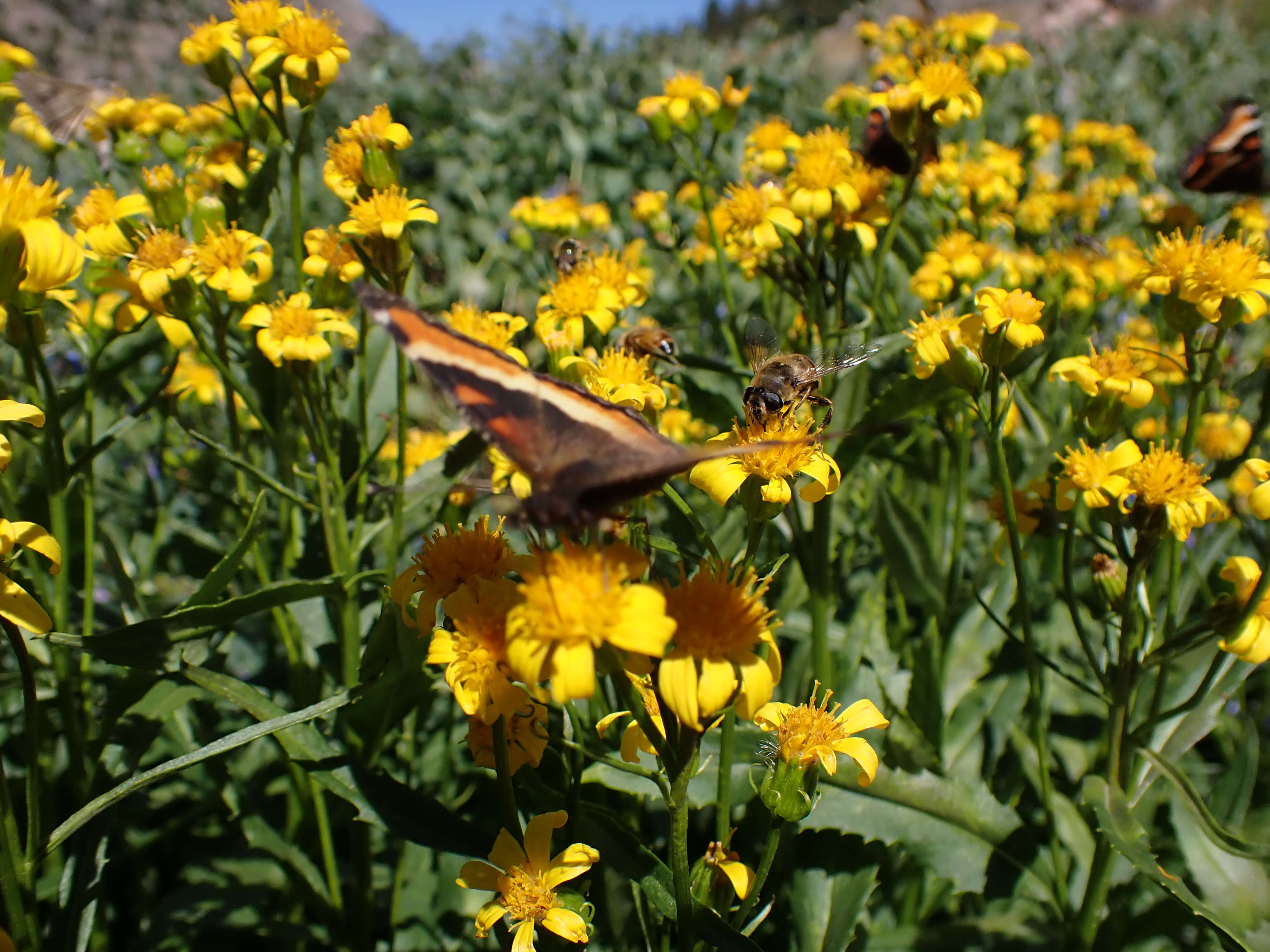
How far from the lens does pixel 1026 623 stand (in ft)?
5.60

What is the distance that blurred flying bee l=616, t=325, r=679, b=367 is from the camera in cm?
215

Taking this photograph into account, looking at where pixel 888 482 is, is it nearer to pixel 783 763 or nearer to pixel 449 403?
pixel 783 763

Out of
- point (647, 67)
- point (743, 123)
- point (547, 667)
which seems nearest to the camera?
point (547, 667)

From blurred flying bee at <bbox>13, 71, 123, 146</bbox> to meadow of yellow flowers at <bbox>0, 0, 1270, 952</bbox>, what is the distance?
0.04m

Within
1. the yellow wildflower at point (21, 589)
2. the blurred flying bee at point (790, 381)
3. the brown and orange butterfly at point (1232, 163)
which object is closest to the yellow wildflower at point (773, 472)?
the blurred flying bee at point (790, 381)

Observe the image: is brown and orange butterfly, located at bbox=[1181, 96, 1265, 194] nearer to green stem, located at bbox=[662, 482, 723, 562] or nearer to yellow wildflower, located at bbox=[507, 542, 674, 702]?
green stem, located at bbox=[662, 482, 723, 562]

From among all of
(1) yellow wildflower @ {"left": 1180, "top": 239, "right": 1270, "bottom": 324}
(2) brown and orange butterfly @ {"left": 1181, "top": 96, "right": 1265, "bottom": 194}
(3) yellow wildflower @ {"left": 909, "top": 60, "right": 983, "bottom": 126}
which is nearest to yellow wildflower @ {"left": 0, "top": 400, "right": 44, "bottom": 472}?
(3) yellow wildflower @ {"left": 909, "top": 60, "right": 983, "bottom": 126}

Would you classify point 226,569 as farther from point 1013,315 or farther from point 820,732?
point 1013,315

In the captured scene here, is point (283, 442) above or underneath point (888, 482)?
above

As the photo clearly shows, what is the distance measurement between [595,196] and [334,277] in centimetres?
552

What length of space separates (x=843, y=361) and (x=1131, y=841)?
111cm

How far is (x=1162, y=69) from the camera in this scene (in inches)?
384

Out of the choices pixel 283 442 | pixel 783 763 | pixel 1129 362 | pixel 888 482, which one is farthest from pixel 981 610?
pixel 283 442

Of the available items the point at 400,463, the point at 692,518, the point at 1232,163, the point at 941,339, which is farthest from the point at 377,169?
the point at 1232,163
